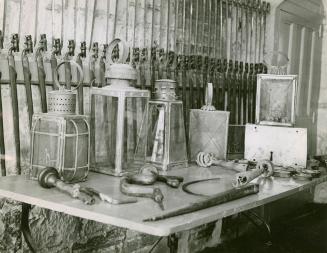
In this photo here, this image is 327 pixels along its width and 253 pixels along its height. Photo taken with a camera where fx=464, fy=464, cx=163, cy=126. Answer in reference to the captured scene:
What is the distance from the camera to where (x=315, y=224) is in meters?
5.02

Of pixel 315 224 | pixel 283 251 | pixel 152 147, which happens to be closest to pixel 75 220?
pixel 152 147

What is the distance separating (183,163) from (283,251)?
5.10 ft

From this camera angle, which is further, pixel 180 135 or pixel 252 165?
pixel 252 165

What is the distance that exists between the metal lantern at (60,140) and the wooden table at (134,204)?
108 millimetres

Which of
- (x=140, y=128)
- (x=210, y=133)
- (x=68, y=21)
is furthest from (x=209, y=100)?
(x=68, y=21)

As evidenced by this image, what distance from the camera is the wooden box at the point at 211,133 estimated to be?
123 inches

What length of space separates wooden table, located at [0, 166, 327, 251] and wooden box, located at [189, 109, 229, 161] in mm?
500

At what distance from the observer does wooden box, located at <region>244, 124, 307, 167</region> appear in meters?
3.09

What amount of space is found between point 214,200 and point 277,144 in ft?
4.10

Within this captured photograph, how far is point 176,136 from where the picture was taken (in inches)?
112

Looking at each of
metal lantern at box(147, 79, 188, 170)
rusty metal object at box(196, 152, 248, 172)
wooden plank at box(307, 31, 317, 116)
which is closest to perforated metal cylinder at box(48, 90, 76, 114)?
metal lantern at box(147, 79, 188, 170)

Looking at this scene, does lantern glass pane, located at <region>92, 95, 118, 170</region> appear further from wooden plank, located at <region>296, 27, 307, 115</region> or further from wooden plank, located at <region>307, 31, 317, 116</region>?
wooden plank, located at <region>307, 31, 317, 116</region>

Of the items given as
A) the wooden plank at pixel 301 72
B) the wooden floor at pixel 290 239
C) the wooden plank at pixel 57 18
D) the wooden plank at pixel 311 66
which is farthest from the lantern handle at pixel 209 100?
the wooden plank at pixel 311 66

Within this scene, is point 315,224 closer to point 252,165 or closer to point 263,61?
point 263,61
